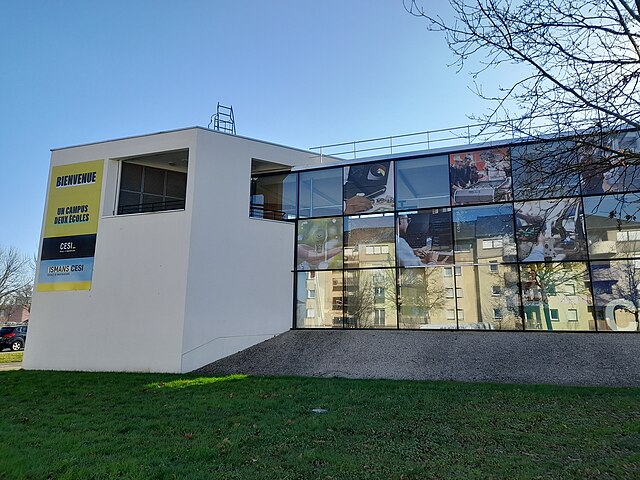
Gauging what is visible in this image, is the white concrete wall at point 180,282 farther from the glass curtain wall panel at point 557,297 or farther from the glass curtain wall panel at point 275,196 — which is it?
the glass curtain wall panel at point 557,297

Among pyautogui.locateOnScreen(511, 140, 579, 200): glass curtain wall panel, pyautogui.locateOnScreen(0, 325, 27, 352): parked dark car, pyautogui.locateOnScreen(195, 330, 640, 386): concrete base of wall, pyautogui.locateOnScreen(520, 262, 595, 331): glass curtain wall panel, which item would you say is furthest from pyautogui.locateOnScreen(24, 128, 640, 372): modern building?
pyautogui.locateOnScreen(0, 325, 27, 352): parked dark car

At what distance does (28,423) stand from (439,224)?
1318cm

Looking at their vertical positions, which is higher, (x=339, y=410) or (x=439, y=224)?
(x=439, y=224)

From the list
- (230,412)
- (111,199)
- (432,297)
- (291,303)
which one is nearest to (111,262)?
(111,199)

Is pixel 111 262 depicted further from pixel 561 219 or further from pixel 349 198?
pixel 561 219

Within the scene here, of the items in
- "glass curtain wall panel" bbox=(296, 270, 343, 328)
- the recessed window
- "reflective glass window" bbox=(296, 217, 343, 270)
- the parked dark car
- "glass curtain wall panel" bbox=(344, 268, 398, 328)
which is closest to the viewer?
"glass curtain wall panel" bbox=(344, 268, 398, 328)

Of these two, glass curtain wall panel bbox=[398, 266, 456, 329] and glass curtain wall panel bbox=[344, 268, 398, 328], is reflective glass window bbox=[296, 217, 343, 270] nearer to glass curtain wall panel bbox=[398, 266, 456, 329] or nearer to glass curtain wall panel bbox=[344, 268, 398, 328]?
glass curtain wall panel bbox=[344, 268, 398, 328]

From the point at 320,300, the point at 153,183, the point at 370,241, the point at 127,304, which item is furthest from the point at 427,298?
the point at 153,183

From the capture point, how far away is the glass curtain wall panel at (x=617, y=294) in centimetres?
1367

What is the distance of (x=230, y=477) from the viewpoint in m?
4.61

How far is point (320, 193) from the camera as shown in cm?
1805

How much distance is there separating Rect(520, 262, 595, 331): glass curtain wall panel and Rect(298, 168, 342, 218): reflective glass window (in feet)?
23.9

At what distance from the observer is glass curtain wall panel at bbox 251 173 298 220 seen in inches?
709

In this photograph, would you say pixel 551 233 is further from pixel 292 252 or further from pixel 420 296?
pixel 292 252
